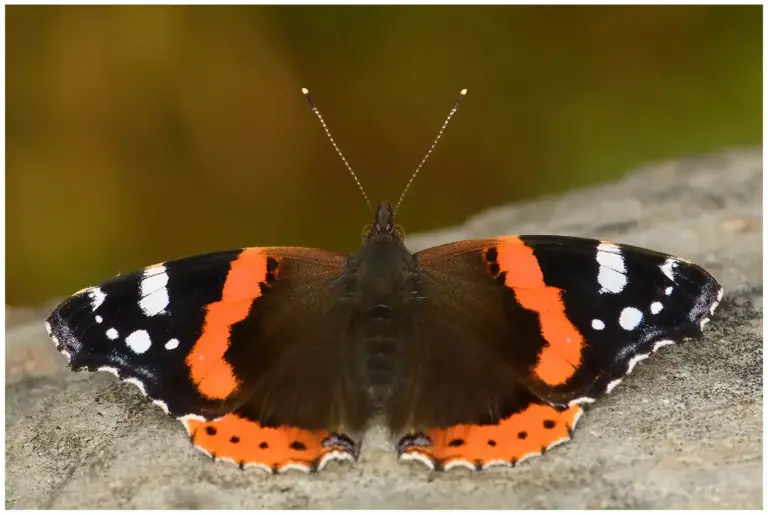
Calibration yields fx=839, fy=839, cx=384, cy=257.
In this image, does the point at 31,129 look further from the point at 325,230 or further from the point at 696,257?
the point at 696,257

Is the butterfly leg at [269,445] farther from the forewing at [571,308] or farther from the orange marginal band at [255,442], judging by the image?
the forewing at [571,308]

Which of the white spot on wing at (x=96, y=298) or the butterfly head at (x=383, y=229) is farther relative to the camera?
the butterfly head at (x=383, y=229)

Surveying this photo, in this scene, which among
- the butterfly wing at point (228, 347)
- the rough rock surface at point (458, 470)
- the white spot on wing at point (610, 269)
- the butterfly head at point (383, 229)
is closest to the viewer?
the rough rock surface at point (458, 470)

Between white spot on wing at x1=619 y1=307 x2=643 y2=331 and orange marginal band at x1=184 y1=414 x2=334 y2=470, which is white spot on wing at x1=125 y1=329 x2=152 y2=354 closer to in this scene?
orange marginal band at x1=184 y1=414 x2=334 y2=470

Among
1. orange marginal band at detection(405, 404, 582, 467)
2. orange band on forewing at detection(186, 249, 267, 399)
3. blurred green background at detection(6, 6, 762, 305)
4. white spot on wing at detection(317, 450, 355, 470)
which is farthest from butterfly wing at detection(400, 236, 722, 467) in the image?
blurred green background at detection(6, 6, 762, 305)

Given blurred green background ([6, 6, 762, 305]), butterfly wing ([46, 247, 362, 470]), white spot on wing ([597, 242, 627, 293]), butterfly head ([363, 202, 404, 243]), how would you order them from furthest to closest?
1. blurred green background ([6, 6, 762, 305])
2. butterfly head ([363, 202, 404, 243])
3. white spot on wing ([597, 242, 627, 293])
4. butterfly wing ([46, 247, 362, 470])

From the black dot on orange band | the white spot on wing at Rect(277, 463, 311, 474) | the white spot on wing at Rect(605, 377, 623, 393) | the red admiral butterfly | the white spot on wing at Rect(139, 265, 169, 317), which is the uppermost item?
the white spot on wing at Rect(139, 265, 169, 317)

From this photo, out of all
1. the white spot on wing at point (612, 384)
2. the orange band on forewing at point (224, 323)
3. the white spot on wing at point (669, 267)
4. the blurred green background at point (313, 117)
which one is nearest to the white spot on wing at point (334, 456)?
the orange band on forewing at point (224, 323)
